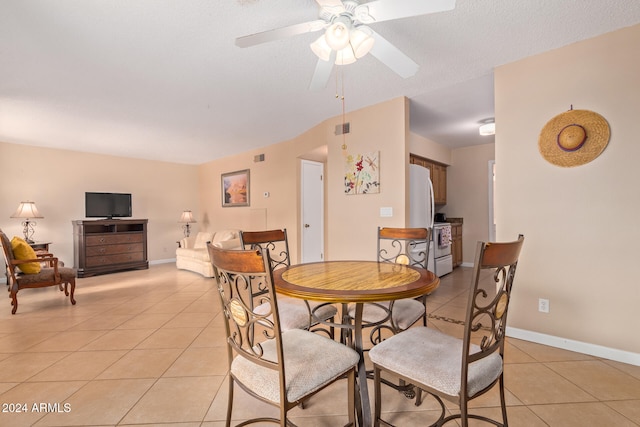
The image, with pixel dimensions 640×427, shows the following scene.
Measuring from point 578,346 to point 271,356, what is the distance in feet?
8.20

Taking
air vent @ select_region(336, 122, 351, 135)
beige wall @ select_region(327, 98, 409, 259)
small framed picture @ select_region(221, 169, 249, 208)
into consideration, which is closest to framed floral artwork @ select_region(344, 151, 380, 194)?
beige wall @ select_region(327, 98, 409, 259)

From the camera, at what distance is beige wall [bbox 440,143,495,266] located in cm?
558

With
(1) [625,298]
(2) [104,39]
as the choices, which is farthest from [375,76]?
(1) [625,298]

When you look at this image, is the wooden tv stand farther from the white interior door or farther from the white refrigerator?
the white refrigerator

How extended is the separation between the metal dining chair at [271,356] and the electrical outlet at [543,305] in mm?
2069

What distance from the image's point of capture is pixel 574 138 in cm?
231

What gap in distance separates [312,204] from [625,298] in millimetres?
4208

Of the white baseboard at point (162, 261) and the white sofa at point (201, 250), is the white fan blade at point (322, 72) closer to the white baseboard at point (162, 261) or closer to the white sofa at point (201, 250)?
the white sofa at point (201, 250)

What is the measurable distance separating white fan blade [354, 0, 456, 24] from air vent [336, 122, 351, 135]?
220cm

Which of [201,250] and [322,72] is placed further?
[201,250]

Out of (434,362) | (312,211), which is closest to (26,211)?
(312,211)

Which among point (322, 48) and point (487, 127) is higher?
point (487, 127)

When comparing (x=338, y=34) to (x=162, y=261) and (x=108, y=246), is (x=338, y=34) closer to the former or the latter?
(x=108, y=246)

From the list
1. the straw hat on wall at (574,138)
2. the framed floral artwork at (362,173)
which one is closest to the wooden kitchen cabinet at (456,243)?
the framed floral artwork at (362,173)
